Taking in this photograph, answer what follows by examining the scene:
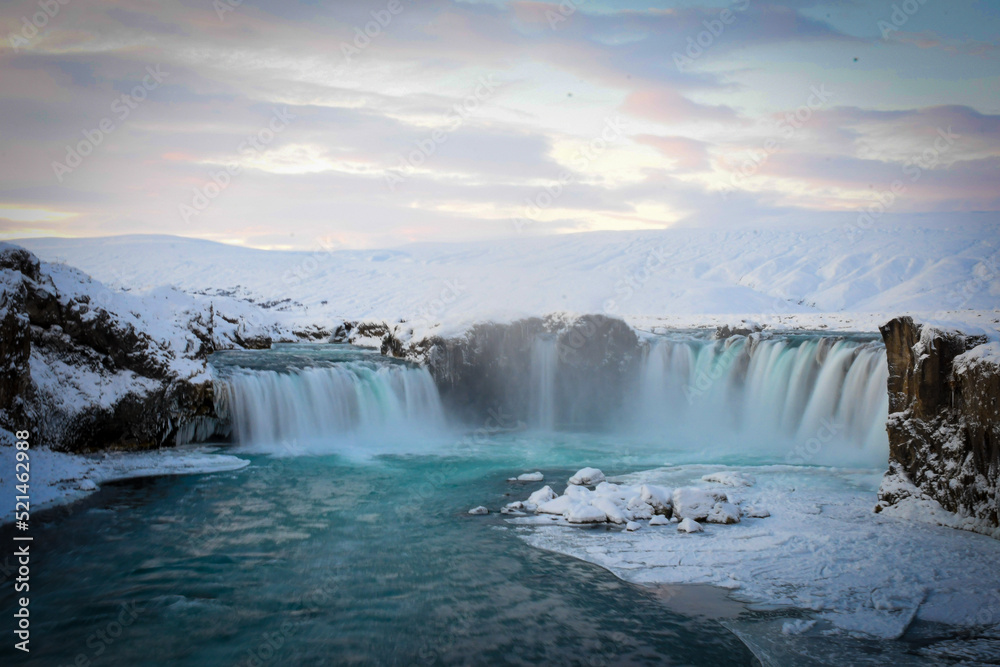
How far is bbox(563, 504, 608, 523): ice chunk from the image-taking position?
397 inches

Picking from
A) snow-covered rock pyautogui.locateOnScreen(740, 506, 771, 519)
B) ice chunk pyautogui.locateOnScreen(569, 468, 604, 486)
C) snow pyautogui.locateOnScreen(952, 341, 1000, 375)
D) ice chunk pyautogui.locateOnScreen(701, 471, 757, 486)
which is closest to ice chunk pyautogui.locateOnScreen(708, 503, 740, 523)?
snow-covered rock pyautogui.locateOnScreen(740, 506, 771, 519)

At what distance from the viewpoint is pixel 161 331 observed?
51.6ft

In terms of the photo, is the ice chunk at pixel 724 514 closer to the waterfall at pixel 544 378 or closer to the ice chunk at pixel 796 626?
the ice chunk at pixel 796 626

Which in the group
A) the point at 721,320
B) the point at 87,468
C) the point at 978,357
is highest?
the point at 721,320

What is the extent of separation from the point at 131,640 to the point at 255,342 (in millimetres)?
21893

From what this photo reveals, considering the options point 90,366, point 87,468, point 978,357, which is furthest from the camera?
point 90,366

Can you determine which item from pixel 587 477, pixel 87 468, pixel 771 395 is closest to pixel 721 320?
pixel 771 395

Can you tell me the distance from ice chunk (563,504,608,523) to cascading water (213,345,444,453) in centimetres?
809

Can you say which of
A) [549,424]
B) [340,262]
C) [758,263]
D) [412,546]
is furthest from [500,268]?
[412,546]

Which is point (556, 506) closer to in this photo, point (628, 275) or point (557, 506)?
point (557, 506)

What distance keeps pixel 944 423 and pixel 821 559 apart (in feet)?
11.5

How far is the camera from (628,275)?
196 ft

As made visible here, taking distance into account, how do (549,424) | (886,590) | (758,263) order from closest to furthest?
1. (886,590)
2. (549,424)
3. (758,263)

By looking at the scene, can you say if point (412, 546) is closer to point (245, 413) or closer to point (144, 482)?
point (144, 482)
